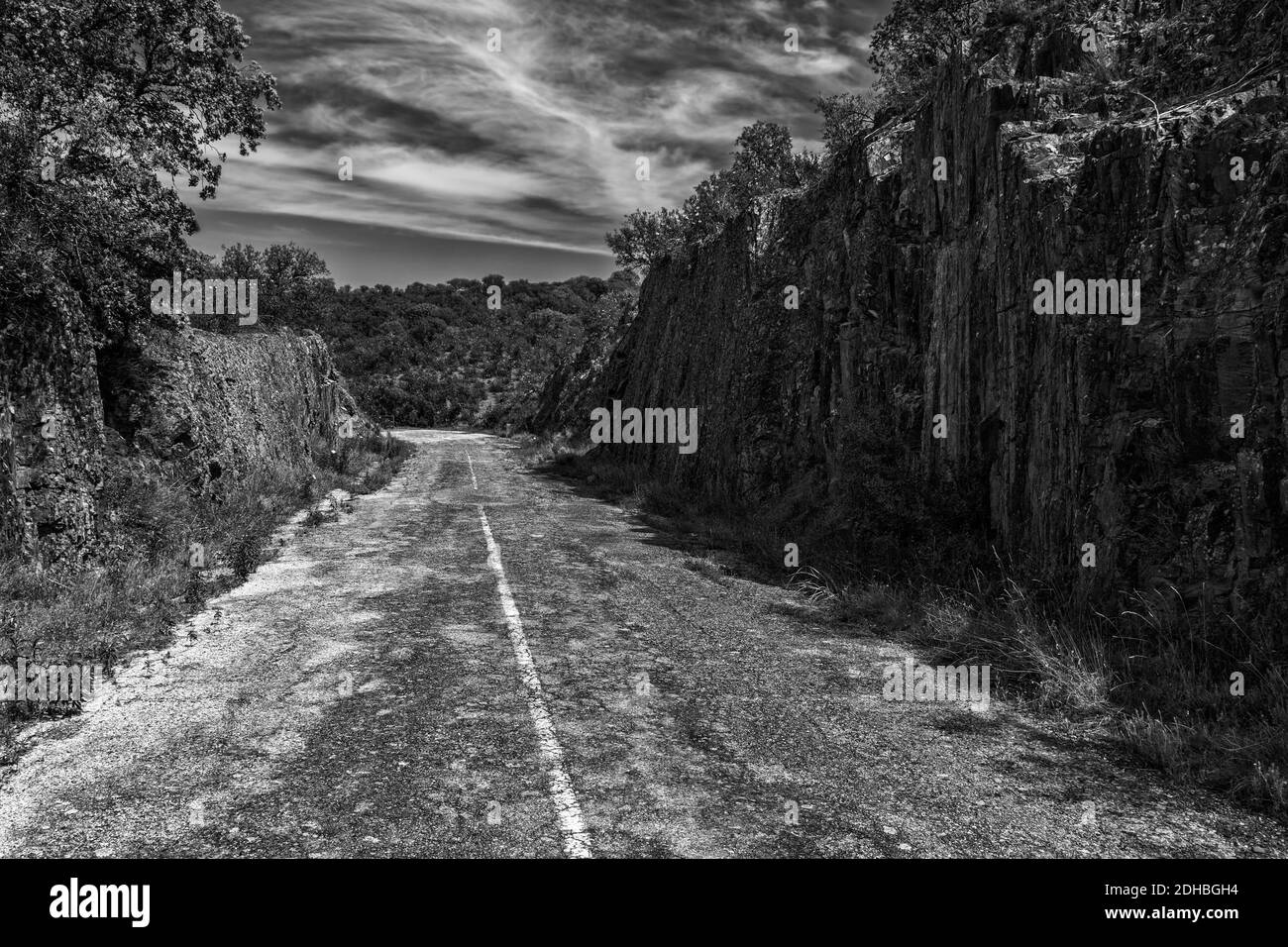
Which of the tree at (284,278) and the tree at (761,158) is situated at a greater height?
the tree at (761,158)

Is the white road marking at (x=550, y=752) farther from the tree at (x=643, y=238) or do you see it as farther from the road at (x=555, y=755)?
the tree at (x=643, y=238)

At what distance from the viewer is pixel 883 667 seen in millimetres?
7891

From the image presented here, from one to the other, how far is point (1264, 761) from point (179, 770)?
7.05 meters

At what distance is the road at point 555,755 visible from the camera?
14.8 feet

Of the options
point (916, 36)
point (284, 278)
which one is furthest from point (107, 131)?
point (284, 278)

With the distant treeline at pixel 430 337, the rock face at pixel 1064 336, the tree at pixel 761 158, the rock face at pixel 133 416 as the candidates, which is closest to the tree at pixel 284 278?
the distant treeline at pixel 430 337

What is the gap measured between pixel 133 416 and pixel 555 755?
12692 millimetres

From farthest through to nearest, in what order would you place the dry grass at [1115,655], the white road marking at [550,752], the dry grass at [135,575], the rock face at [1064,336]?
the dry grass at [135,575] → the rock face at [1064,336] → the dry grass at [1115,655] → the white road marking at [550,752]

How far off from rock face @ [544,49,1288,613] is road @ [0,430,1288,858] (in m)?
2.49

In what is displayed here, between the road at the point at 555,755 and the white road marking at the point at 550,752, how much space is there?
0.02 meters

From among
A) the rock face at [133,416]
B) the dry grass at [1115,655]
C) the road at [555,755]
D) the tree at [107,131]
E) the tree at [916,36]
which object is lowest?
the road at [555,755]

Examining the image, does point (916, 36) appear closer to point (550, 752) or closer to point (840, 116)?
point (840, 116)

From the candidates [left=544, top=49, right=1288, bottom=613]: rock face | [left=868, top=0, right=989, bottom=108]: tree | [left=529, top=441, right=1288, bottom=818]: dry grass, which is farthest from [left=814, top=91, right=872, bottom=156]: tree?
[left=529, top=441, right=1288, bottom=818]: dry grass

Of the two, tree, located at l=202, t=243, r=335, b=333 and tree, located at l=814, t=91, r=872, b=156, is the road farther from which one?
tree, located at l=202, t=243, r=335, b=333
